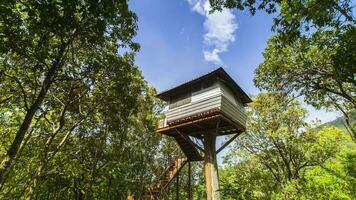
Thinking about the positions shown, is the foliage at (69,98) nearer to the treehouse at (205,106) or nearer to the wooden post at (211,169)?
the treehouse at (205,106)

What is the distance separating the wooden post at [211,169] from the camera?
13.5 m

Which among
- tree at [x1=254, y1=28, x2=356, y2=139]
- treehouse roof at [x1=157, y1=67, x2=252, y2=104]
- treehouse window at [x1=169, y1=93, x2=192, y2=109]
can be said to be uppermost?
treehouse roof at [x1=157, y1=67, x2=252, y2=104]

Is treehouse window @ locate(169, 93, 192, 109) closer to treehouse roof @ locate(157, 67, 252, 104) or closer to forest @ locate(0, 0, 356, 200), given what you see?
treehouse roof @ locate(157, 67, 252, 104)

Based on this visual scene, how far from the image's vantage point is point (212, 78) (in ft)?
49.5

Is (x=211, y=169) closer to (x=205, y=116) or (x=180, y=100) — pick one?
(x=205, y=116)

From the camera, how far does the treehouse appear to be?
1423 cm

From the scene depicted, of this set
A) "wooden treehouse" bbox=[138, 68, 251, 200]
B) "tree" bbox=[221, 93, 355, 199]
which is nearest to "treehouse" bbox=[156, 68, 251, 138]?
"wooden treehouse" bbox=[138, 68, 251, 200]

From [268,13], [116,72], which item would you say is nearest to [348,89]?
[268,13]

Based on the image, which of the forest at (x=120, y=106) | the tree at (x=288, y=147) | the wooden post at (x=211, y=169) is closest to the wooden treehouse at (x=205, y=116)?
the wooden post at (x=211, y=169)

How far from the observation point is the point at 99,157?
63.2 ft

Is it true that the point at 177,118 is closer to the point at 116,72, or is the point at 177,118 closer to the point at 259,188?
the point at 116,72

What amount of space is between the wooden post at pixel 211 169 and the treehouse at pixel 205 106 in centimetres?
77

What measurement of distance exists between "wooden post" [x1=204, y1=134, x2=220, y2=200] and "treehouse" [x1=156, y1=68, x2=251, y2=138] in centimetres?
77

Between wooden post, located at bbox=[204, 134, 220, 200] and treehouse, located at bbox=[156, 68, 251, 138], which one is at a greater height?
treehouse, located at bbox=[156, 68, 251, 138]
